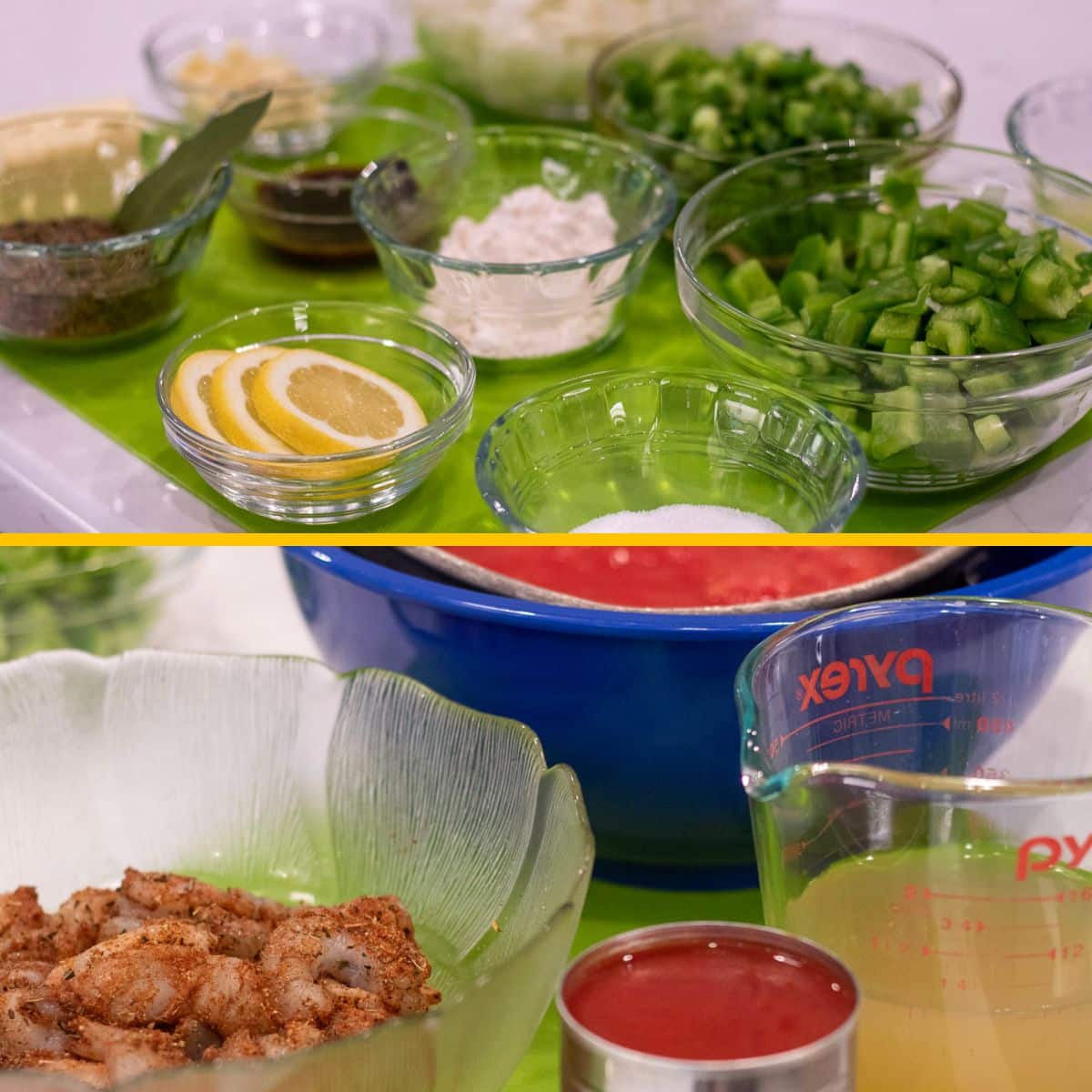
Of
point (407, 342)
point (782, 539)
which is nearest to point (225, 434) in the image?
point (407, 342)

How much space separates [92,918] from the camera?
0.76m

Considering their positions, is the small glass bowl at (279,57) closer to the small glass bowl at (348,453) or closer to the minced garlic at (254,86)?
the minced garlic at (254,86)

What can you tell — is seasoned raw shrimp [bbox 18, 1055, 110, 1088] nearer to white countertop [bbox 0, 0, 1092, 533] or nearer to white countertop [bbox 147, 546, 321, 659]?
white countertop [bbox 0, 0, 1092, 533]

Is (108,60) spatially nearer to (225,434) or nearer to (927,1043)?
(225,434)

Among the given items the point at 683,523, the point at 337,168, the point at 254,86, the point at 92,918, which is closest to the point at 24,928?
the point at 92,918

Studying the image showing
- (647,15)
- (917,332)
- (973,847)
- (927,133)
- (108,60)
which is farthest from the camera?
(108,60)

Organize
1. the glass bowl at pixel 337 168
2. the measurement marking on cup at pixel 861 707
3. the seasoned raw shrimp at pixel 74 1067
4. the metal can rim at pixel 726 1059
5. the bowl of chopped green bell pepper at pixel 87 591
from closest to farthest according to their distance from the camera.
Result: the metal can rim at pixel 726 1059 → the seasoned raw shrimp at pixel 74 1067 → the measurement marking on cup at pixel 861 707 → the glass bowl at pixel 337 168 → the bowl of chopped green bell pepper at pixel 87 591

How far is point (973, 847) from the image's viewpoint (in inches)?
23.5

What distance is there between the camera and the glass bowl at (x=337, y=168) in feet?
3.66

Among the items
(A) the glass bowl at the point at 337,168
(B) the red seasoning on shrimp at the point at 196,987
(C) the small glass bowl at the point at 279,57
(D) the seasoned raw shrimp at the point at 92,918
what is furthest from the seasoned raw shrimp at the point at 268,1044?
(C) the small glass bowl at the point at 279,57

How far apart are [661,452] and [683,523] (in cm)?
7

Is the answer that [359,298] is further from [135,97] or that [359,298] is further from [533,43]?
[135,97]

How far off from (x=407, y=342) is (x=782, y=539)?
284 mm

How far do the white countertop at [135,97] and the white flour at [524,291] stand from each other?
0.71 feet
